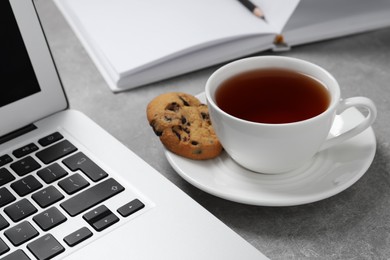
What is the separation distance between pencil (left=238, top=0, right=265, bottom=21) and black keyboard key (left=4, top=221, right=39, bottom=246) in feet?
1.60

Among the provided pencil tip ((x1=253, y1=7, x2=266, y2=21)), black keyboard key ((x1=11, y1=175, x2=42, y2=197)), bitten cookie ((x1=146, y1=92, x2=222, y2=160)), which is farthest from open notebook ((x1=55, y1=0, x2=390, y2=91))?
black keyboard key ((x1=11, y1=175, x2=42, y2=197))

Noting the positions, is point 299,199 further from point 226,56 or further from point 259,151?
point 226,56

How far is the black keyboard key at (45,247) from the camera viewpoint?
0.48 metres

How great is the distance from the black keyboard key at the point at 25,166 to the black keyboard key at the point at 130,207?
0.34 ft

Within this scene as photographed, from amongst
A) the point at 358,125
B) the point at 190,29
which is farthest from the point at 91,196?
the point at 190,29

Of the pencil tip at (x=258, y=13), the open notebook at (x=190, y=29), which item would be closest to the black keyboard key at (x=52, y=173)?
the open notebook at (x=190, y=29)

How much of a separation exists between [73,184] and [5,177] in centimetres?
7

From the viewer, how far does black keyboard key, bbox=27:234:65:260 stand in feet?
1.58

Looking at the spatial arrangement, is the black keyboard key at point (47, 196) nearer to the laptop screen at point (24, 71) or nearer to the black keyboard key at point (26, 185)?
the black keyboard key at point (26, 185)

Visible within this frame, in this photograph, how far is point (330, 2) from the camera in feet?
2.89

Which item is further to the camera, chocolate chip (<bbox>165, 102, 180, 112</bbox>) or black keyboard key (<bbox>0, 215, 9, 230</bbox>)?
chocolate chip (<bbox>165, 102, 180, 112</bbox>)

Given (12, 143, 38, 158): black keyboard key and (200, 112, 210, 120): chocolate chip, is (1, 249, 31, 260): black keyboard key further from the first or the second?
(200, 112, 210, 120): chocolate chip

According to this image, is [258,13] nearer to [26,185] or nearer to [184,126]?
[184,126]

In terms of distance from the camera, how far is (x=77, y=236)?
497 millimetres
